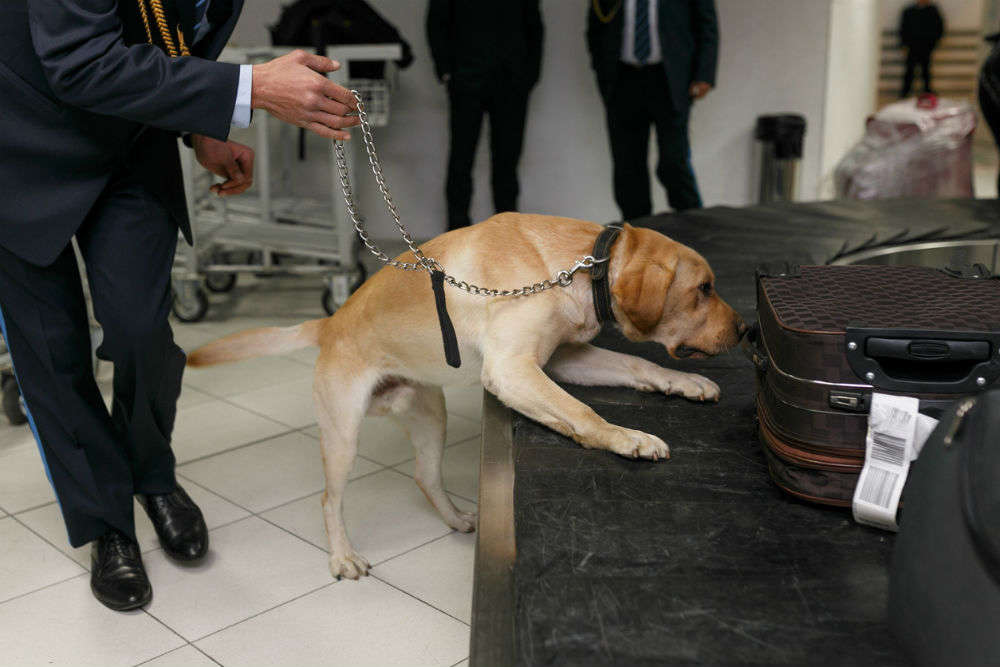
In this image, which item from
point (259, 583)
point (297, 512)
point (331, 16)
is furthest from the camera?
point (331, 16)

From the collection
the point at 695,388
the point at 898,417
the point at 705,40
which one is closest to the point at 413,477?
the point at 695,388

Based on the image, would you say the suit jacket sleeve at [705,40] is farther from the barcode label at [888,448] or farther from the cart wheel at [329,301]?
the barcode label at [888,448]

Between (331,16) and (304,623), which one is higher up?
(331,16)

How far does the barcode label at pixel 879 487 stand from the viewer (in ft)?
4.24

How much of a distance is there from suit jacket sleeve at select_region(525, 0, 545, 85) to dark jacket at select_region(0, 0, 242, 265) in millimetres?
3399

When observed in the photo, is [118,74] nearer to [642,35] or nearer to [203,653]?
[203,653]

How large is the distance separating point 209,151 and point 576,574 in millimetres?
1286

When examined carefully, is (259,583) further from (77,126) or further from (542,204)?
(542,204)

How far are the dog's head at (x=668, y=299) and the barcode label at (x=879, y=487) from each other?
1.89 ft

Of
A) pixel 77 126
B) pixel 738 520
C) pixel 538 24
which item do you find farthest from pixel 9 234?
pixel 538 24

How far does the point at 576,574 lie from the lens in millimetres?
1232

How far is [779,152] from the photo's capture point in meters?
5.37

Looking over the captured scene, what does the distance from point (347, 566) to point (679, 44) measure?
316 cm

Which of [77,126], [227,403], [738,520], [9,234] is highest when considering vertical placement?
[77,126]
